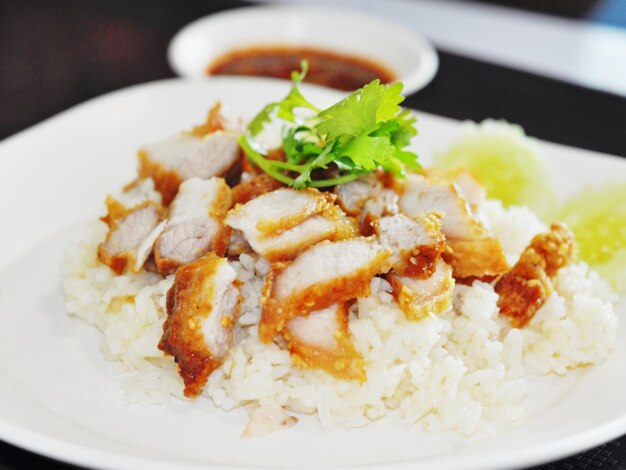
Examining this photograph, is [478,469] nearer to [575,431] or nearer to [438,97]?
[575,431]

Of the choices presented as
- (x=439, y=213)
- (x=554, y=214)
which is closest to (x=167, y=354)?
(x=439, y=213)

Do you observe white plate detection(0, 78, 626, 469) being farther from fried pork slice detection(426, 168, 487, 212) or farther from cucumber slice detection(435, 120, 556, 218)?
fried pork slice detection(426, 168, 487, 212)

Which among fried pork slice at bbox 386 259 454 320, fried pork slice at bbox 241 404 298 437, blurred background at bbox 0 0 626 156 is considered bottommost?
blurred background at bbox 0 0 626 156

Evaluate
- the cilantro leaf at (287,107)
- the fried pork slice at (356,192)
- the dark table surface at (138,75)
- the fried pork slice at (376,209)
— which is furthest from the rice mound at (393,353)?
the dark table surface at (138,75)

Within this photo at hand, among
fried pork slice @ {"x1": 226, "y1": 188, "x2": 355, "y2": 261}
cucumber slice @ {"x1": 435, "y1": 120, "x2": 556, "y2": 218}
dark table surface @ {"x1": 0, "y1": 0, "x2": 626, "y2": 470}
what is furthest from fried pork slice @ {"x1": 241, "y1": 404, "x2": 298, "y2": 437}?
dark table surface @ {"x1": 0, "y1": 0, "x2": 626, "y2": 470}

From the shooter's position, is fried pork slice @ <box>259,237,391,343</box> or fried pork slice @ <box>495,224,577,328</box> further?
fried pork slice @ <box>495,224,577,328</box>

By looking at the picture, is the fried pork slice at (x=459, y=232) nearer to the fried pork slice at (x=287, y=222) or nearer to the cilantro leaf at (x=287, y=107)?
the fried pork slice at (x=287, y=222)
